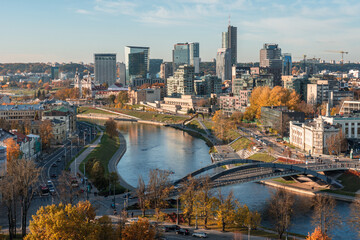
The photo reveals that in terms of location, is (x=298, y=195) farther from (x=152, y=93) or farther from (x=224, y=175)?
(x=152, y=93)

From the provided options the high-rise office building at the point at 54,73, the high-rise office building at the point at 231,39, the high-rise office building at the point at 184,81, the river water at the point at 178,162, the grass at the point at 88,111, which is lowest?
the river water at the point at 178,162

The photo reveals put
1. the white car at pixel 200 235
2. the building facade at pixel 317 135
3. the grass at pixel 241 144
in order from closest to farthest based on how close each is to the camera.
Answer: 1. the white car at pixel 200 235
2. the building facade at pixel 317 135
3. the grass at pixel 241 144

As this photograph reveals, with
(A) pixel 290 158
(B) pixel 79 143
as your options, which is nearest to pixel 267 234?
(A) pixel 290 158

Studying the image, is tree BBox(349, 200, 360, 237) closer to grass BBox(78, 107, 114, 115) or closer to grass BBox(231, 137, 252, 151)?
grass BBox(231, 137, 252, 151)

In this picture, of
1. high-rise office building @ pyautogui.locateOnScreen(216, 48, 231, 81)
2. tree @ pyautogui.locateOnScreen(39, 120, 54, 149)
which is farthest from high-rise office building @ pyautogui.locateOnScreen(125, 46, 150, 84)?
tree @ pyautogui.locateOnScreen(39, 120, 54, 149)

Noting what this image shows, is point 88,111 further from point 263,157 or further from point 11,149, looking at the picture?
point 11,149

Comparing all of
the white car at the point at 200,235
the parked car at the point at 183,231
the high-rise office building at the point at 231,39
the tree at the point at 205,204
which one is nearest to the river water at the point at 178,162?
the tree at the point at 205,204

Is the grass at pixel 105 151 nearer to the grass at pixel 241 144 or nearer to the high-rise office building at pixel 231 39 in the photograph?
the grass at pixel 241 144
